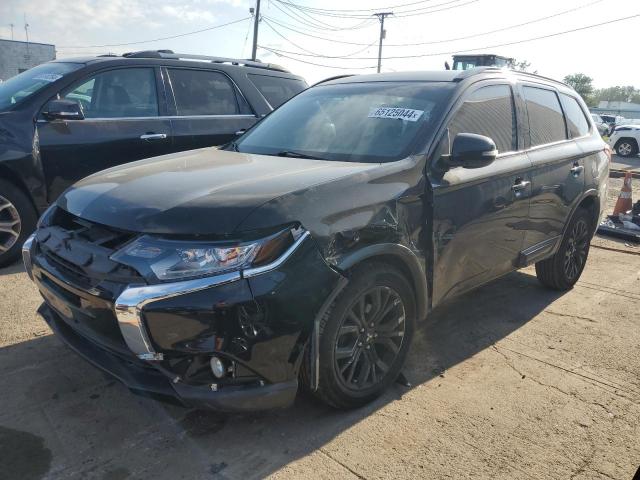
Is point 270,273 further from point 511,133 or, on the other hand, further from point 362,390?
point 511,133

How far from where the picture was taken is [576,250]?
4.93 metres

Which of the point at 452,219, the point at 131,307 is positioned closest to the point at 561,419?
the point at 452,219

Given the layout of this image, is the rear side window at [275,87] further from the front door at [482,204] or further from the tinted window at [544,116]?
the front door at [482,204]

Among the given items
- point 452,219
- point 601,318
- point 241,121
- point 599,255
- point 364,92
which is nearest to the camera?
point 452,219

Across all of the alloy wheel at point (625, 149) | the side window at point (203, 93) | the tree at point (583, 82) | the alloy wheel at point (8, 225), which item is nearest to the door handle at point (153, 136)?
the side window at point (203, 93)

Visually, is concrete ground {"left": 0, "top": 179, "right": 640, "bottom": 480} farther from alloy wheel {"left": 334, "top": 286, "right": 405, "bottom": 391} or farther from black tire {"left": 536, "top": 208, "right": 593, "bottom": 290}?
black tire {"left": 536, "top": 208, "right": 593, "bottom": 290}

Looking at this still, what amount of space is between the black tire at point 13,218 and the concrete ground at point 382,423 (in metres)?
1.00

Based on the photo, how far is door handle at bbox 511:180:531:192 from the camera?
3703 mm

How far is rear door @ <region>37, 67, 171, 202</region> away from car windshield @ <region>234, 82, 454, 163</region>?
179cm

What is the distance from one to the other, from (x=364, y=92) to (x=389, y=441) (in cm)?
232

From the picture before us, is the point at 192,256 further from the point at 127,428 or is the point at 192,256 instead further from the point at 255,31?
the point at 255,31

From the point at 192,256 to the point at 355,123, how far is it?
64.8 inches

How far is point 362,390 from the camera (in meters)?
2.84

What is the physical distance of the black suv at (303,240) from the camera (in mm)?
2232
